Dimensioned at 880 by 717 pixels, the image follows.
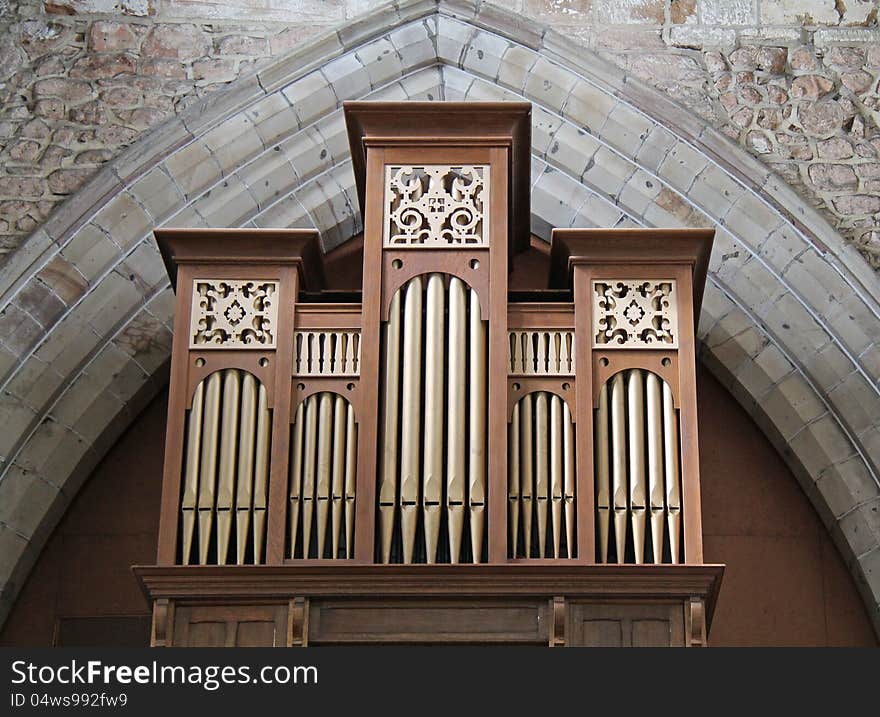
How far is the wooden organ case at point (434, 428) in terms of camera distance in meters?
7.47

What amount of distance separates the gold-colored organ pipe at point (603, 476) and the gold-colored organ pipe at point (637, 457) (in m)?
0.10

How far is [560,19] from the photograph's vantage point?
10.4m

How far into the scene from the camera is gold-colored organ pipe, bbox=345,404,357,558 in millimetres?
7633

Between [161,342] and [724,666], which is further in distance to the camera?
[161,342]

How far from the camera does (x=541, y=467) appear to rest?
7738 mm

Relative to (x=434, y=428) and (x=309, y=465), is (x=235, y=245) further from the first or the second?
(x=434, y=428)

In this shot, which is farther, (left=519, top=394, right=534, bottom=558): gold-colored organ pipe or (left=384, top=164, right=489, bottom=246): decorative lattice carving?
(left=384, top=164, right=489, bottom=246): decorative lattice carving

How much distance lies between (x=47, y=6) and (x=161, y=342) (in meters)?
2.17

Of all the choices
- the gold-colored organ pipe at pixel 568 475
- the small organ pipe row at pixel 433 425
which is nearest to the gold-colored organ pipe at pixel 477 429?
the small organ pipe row at pixel 433 425

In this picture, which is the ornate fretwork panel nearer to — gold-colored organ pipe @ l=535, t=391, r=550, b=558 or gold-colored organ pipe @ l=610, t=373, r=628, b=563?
gold-colored organ pipe @ l=535, t=391, r=550, b=558

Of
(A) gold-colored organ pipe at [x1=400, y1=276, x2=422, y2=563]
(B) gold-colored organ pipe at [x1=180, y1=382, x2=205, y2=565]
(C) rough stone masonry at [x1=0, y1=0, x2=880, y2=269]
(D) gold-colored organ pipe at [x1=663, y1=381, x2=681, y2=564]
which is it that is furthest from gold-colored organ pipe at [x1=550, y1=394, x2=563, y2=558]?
(C) rough stone masonry at [x1=0, y1=0, x2=880, y2=269]

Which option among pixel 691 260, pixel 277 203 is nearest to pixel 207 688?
pixel 691 260

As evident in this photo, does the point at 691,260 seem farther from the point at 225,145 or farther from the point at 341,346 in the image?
the point at 225,145

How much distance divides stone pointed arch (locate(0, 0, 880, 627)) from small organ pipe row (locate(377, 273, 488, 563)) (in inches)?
80.5
